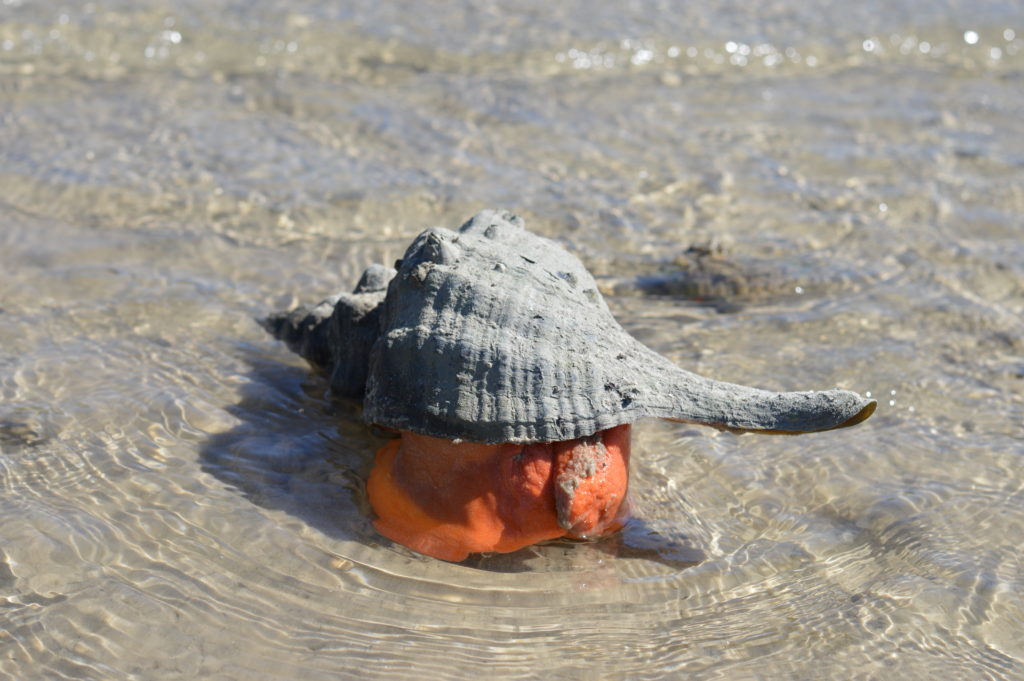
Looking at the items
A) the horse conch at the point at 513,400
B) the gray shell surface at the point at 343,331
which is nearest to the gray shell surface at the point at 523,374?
the horse conch at the point at 513,400

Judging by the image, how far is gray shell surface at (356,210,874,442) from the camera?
3.24 meters

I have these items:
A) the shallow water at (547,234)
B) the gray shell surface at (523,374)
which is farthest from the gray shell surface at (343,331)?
the gray shell surface at (523,374)

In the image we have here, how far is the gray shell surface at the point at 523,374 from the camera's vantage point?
324 centimetres

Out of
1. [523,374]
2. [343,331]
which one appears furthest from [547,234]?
[523,374]

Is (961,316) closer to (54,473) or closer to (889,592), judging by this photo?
(889,592)

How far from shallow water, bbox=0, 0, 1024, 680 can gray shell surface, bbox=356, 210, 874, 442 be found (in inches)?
22.4

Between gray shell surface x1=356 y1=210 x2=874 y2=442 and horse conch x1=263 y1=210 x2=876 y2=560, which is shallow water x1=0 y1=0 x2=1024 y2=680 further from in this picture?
gray shell surface x1=356 y1=210 x2=874 y2=442

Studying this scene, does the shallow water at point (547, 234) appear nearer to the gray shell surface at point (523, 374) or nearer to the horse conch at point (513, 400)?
the horse conch at point (513, 400)

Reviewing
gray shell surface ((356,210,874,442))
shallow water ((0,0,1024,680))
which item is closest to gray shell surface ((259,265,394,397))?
shallow water ((0,0,1024,680))

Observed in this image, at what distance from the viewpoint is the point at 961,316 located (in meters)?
5.29

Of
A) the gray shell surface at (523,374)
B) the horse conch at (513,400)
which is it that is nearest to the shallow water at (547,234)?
the horse conch at (513,400)

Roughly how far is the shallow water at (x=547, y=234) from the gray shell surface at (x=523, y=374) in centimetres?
57

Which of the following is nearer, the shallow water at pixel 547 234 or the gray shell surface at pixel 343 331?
the shallow water at pixel 547 234

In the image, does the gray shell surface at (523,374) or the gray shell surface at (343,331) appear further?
the gray shell surface at (343,331)
